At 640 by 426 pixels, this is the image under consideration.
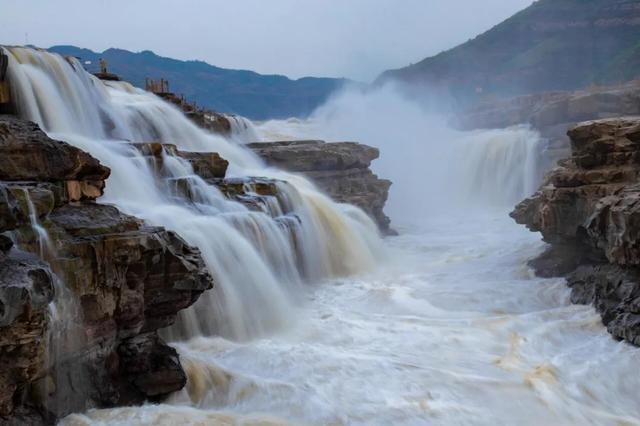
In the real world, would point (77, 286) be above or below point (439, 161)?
below

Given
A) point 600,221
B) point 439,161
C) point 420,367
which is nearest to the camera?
point 420,367

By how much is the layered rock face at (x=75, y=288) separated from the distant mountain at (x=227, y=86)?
198ft

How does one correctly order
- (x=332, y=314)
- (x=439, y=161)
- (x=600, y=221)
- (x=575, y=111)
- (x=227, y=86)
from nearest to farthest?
1. (x=600, y=221)
2. (x=332, y=314)
3. (x=575, y=111)
4. (x=439, y=161)
5. (x=227, y=86)

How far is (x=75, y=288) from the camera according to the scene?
5.00m

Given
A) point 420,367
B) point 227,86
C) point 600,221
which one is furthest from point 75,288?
point 227,86

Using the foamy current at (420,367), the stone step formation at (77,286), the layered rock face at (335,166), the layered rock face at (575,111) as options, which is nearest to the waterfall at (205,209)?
the foamy current at (420,367)

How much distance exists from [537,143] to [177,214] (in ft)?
59.0

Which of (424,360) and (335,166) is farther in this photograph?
(335,166)

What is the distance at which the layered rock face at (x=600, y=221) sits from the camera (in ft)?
23.8

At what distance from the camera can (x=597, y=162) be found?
30.1 ft

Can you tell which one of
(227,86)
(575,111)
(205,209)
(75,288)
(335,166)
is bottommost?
(75,288)

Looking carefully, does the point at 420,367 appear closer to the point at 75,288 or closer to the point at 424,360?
the point at 424,360

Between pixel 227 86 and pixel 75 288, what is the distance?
232 feet

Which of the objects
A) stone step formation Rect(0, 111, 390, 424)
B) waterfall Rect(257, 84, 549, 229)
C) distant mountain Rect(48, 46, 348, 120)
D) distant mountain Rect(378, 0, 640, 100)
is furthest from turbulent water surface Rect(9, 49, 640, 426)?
distant mountain Rect(48, 46, 348, 120)
